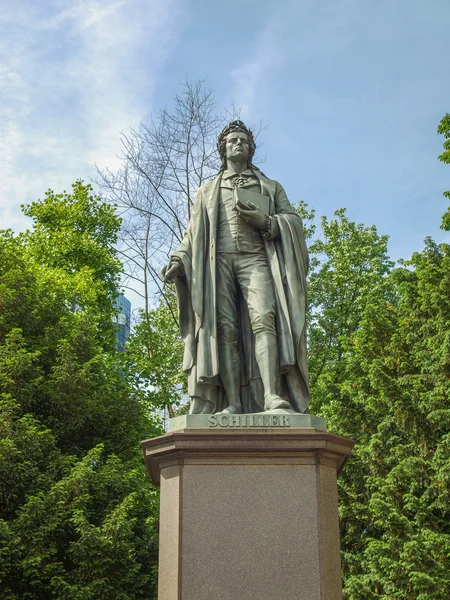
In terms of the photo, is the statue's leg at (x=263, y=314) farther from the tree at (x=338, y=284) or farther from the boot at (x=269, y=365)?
the tree at (x=338, y=284)

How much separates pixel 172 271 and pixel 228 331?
864 millimetres

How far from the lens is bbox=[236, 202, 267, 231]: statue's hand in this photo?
831 cm

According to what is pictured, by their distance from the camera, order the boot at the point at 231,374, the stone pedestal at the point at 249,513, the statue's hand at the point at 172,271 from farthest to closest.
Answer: the statue's hand at the point at 172,271 → the boot at the point at 231,374 → the stone pedestal at the point at 249,513

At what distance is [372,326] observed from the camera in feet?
76.1

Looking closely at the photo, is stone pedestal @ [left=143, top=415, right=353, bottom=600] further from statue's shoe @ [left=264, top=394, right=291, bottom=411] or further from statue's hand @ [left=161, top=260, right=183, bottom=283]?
statue's hand @ [left=161, top=260, right=183, bottom=283]

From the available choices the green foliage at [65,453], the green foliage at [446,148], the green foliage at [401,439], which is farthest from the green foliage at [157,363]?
the green foliage at [446,148]

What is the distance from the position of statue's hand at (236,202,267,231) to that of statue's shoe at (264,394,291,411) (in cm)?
187

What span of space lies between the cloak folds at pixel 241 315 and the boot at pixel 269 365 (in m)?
0.10

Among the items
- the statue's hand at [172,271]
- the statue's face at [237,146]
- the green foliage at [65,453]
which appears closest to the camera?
the statue's hand at [172,271]

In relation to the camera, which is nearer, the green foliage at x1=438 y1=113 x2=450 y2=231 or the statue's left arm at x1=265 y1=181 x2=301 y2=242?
the statue's left arm at x1=265 y1=181 x2=301 y2=242

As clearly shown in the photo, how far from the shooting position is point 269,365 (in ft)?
25.3

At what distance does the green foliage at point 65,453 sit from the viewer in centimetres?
1493

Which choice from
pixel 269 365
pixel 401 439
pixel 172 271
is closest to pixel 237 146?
pixel 172 271

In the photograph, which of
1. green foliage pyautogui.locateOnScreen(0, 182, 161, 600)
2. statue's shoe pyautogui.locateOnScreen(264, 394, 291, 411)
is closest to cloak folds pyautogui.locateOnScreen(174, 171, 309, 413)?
statue's shoe pyautogui.locateOnScreen(264, 394, 291, 411)
